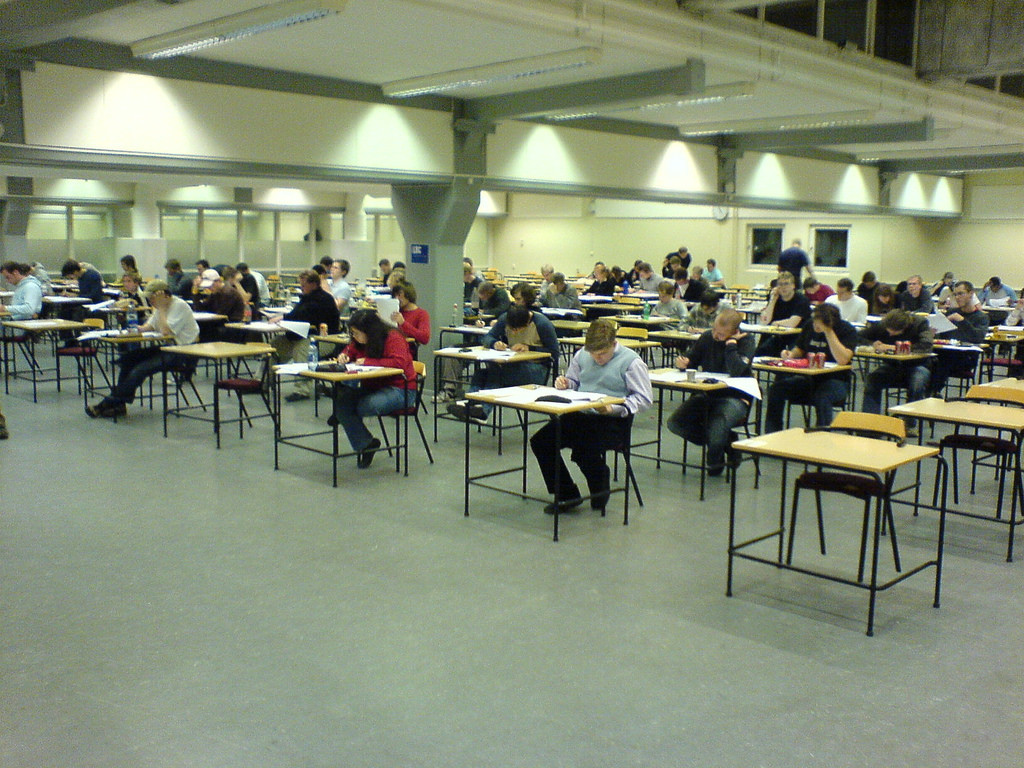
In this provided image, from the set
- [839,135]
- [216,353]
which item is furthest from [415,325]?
[839,135]

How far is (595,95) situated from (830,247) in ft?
37.8

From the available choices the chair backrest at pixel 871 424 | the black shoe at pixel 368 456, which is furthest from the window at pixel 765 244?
the chair backrest at pixel 871 424

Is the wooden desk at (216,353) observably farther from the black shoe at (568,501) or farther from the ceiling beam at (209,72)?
the black shoe at (568,501)

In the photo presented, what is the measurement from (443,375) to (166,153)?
3347mm

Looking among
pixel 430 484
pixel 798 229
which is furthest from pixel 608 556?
pixel 798 229

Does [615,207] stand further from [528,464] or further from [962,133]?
[528,464]

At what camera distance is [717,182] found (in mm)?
12227

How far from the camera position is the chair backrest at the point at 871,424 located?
Result: 4.34 m

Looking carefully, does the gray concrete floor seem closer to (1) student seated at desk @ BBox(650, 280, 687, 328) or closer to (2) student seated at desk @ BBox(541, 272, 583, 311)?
(1) student seated at desk @ BBox(650, 280, 687, 328)

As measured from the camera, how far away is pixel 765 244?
731 inches

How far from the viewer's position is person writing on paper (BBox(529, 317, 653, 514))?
17.2 ft

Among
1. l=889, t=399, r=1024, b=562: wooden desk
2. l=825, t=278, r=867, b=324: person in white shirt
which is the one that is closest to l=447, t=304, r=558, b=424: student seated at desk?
l=889, t=399, r=1024, b=562: wooden desk

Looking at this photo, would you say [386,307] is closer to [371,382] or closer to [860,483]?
[371,382]

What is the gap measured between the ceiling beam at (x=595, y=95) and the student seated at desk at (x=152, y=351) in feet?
Result: 11.1
